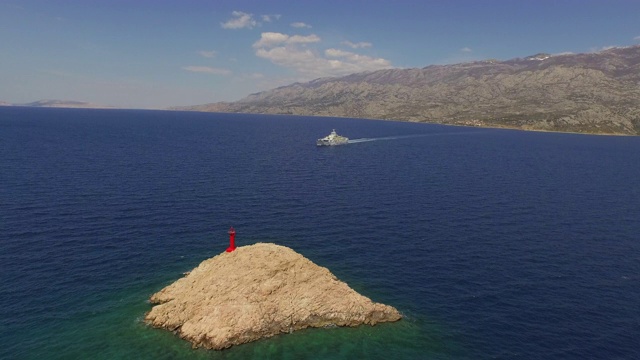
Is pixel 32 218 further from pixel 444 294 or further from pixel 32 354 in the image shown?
pixel 444 294

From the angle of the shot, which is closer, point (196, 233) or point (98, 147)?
point (196, 233)

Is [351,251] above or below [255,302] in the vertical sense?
below

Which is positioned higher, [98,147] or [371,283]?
[98,147]

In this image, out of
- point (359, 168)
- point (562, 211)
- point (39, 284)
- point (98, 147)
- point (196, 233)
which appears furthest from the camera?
point (98, 147)

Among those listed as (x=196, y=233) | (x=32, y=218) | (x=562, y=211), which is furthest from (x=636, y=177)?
(x=32, y=218)

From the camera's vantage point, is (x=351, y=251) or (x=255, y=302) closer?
(x=255, y=302)
